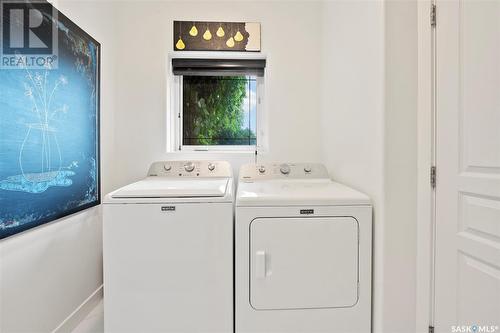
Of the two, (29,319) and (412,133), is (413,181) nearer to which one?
(412,133)

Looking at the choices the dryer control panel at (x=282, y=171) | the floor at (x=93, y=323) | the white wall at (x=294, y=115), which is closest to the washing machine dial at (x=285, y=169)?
the dryer control panel at (x=282, y=171)

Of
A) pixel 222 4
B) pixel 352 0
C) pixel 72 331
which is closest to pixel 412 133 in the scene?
pixel 352 0

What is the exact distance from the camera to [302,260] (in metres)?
1.40

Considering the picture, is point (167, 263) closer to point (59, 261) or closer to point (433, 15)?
point (59, 261)

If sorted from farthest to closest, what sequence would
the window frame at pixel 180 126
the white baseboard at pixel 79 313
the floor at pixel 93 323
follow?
1. the window frame at pixel 180 126
2. the floor at pixel 93 323
3. the white baseboard at pixel 79 313

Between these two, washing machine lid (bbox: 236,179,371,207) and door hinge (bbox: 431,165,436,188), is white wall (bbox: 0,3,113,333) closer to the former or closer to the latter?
washing machine lid (bbox: 236,179,371,207)

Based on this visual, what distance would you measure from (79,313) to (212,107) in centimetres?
188

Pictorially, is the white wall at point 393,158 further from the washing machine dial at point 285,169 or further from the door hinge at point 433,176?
the washing machine dial at point 285,169

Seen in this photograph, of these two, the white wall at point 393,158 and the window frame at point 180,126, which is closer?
the white wall at point 393,158

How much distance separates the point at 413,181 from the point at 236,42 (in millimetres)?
1765

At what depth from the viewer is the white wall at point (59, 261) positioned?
121cm

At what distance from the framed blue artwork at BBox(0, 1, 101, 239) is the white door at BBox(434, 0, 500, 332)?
6.17 feet

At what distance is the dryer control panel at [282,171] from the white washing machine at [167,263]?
68 cm

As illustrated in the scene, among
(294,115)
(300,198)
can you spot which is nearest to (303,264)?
(300,198)
